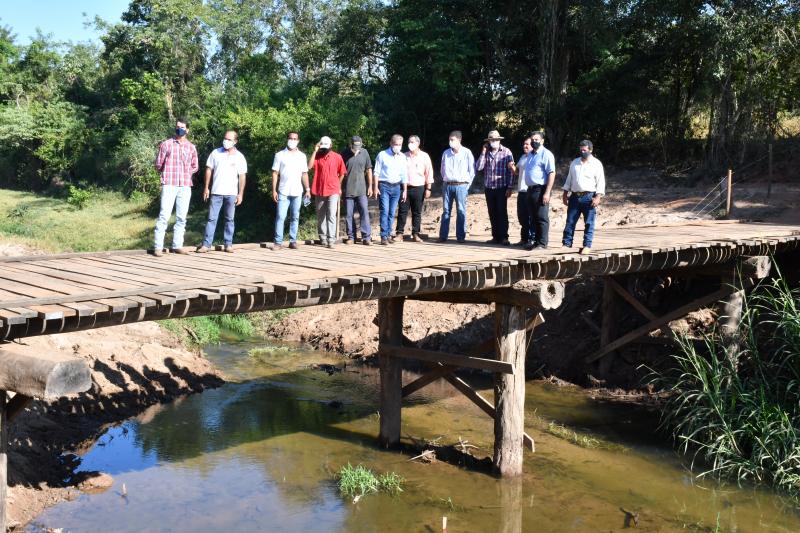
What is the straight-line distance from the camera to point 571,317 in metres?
14.8

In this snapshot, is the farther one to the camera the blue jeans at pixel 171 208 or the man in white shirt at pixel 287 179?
the man in white shirt at pixel 287 179

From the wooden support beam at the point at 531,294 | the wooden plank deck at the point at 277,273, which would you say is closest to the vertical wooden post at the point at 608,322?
the wooden plank deck at the point at 277,273

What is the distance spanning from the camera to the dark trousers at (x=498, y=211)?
35.1 ft

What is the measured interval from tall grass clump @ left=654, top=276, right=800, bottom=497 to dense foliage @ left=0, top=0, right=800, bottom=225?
10.6 metres

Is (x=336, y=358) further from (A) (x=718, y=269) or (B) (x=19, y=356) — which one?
(B) (x=19, y=356)

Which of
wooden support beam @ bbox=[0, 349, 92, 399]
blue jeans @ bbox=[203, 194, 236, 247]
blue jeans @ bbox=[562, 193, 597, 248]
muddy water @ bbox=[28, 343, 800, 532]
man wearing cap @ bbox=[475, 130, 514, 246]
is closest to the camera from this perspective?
wooden support beam @ bbox=[0, 349, 92, 399]

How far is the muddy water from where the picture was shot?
8.35 metres

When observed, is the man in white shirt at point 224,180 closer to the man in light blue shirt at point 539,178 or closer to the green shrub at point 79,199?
the man in light blue shirt at point 539,178

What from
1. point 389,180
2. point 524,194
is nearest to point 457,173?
point 389,180

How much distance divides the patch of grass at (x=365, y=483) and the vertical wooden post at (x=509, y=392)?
47.1 inches

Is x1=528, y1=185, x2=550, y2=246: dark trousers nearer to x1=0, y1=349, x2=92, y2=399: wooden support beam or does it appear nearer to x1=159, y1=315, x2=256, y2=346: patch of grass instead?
x1=0, y1=349, x2=92, y2=399: wooden support beam

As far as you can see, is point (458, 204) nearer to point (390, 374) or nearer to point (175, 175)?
point (390, 374)

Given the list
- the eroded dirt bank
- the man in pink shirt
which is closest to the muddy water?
the eroded dirt bank

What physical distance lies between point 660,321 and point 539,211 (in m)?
3.59
